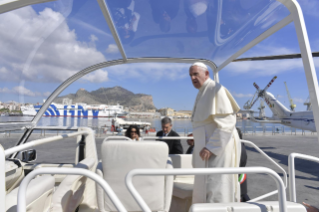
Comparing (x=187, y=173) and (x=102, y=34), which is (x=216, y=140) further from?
(x=102, y=34)

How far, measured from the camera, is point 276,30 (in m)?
2.40

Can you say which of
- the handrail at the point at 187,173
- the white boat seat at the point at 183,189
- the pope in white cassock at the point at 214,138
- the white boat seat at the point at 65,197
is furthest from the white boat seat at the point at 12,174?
the pope in white cassock at the point at 214,138

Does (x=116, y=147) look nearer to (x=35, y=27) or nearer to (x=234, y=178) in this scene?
(x=234, y=178)

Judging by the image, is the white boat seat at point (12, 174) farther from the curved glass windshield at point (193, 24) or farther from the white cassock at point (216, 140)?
the curved glass windshield at point (193, 24)

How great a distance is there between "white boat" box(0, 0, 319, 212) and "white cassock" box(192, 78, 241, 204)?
37 centimetres

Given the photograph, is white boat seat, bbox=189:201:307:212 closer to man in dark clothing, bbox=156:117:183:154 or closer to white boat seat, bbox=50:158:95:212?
white boat seat, bbox=50:158:95:212

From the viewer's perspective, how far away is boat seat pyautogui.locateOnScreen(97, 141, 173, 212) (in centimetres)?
190

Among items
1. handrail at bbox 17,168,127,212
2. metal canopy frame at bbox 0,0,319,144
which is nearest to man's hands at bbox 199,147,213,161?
metal canopy frame at bbox 0,0,319,144

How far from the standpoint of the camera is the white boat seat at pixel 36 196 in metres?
1.29

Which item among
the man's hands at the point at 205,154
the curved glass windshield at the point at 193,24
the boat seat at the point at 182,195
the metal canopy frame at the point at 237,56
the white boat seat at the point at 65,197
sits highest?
the curved glass windshield at the point at 193,24

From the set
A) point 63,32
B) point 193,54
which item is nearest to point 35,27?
point 63,32

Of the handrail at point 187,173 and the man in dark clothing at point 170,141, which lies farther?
the man in dark clothing at point 170,141

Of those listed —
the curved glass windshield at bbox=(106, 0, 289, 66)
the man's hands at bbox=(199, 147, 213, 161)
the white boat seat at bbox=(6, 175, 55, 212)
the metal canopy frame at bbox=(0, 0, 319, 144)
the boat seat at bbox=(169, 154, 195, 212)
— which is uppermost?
the curved glass windshield at bbox=(106, 0, 289, 66)

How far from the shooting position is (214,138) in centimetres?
210
